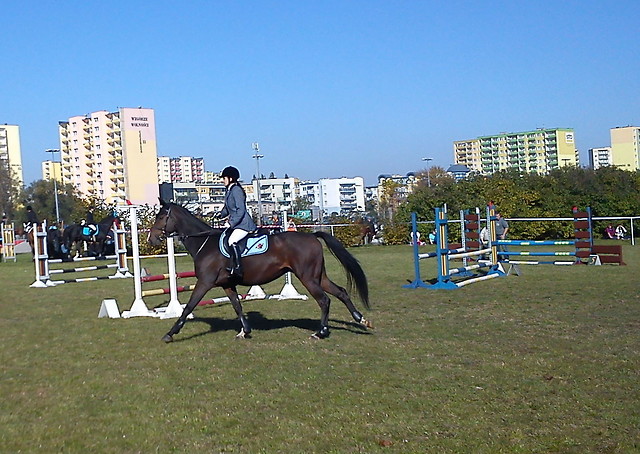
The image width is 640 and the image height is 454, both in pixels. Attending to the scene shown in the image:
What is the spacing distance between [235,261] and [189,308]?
2.99ft

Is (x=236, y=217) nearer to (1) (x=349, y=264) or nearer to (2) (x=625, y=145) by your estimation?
(1) (x=349, y=264)

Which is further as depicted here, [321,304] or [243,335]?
[243,335]

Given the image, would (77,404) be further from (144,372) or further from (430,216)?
(430,216)

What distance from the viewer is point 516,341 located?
31.3 feet

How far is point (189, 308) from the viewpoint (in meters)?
10.2

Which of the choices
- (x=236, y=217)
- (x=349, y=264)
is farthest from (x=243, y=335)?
(x=349, y=264)

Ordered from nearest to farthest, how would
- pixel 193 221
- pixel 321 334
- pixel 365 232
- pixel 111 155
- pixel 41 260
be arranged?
pixel 321 334
pixel 193 221
pixel 41 260
pixel 365 232
pixel 111 155

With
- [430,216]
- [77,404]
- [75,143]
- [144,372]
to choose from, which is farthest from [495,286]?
[75,143]

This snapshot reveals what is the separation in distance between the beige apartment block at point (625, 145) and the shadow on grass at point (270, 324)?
6802 inches

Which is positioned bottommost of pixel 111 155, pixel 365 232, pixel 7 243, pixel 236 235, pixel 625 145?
pixel 365 232

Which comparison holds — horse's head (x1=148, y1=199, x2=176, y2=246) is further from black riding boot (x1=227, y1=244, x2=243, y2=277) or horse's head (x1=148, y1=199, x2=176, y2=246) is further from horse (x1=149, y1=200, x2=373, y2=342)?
black riding boot (x1=227, y1=244, x2=243, y2=277)

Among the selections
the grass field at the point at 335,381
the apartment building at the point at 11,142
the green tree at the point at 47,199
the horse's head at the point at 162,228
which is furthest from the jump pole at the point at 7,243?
the apartment building at the point at 11,142

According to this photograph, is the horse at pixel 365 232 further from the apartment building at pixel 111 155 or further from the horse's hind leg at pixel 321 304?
the apartment building at pixel 111 155

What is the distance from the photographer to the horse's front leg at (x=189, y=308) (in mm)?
10055
